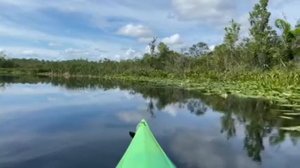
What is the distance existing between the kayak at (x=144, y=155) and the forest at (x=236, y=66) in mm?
11774

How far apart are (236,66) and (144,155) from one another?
3611 centimetres

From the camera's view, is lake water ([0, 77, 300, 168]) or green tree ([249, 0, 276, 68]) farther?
green tree ([249, 0, 276, 68])

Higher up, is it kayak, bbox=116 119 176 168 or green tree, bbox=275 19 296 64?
green tree, bbox=275 19 296 64

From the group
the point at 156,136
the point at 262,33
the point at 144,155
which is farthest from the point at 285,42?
the point at 144,155

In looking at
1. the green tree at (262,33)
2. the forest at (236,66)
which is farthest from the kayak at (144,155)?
the green tree at (262,33)

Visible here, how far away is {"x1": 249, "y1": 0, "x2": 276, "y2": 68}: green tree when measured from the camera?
3684cm

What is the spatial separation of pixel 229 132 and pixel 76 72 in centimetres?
6170

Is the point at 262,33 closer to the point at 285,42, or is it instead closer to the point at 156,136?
the point at 285,42

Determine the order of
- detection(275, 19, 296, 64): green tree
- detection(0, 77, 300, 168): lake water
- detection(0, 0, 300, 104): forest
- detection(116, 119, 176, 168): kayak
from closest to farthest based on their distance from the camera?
detection(116, 119, 176, 168): kayak → detection(0, 77, 300, 168): lake water → detection(0, 0, 300, 104): forest → detection(275, 19, 296, 64): green tree

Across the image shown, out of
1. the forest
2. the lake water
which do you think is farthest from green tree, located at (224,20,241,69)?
the lake water

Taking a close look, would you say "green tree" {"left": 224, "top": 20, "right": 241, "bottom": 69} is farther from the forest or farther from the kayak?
the kayak

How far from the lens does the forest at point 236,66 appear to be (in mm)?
20359

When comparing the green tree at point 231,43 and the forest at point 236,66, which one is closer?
the forest at point 236,66

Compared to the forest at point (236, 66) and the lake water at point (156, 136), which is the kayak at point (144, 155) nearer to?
the lake water at point (156, 136)
